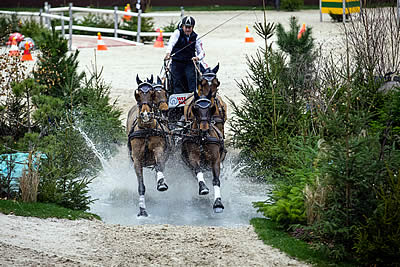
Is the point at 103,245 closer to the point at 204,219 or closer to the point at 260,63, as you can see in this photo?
the point at 204,219

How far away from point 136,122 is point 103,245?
3.04 metres

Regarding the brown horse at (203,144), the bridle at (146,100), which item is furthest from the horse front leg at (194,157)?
the bridle at (146,100)

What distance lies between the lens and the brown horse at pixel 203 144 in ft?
33.7

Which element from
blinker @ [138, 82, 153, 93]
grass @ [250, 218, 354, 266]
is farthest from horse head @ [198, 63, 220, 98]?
grass @ [250, 218, 354, 266]

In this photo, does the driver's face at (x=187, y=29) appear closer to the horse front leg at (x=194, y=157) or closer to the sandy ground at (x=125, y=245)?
the horse front leg at (x=194, y=157)

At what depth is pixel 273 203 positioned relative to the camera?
9.23 m

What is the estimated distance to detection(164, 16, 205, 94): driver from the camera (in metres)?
11.8

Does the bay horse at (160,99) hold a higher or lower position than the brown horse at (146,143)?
higher

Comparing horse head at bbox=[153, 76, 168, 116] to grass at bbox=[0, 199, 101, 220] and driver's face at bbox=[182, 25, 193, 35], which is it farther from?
grass at bbox=[0, 199, 101, 220]

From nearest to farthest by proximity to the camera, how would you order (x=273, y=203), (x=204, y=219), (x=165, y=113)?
(x=273, y=203)
(x=204, y=219)
(x=165, y=113)

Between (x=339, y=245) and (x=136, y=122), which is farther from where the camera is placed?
(x=136, y=122)

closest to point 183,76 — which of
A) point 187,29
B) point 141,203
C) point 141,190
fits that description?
point 187,29

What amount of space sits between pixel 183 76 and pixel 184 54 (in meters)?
0.44

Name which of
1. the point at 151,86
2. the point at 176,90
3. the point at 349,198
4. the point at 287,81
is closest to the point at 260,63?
the point at 287,81
